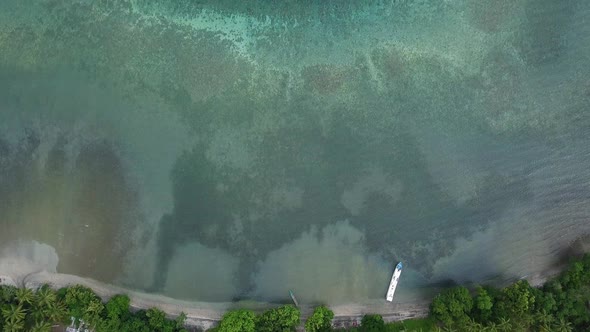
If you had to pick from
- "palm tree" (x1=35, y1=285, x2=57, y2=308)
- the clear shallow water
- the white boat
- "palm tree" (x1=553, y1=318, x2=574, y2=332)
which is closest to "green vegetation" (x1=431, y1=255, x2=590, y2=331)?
"palm tree" (x1=553, y1=318, x2=574, y2=332)

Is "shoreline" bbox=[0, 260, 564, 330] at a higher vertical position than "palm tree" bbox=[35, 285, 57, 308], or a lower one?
higher

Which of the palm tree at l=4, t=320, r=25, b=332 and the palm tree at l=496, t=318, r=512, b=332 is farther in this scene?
the palm tree at l=496, t=318, r=512, b=332

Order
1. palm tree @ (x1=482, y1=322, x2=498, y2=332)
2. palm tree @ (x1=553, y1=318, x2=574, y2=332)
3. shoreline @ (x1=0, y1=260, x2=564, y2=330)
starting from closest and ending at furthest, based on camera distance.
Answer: palm tree @ (x1=482, y1=322, x2=498, y2=332), palm tree @ (x1=553, y1=318, x2=574, y2=332), shoreline @ (x1=0, y1=260, x2=564, y2=330)

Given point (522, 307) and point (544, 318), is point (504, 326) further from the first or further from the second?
point (544, 318)

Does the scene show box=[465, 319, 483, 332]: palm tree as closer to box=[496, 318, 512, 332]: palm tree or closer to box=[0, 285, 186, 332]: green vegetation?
box=[496, 318, 512, 332]: palm tree

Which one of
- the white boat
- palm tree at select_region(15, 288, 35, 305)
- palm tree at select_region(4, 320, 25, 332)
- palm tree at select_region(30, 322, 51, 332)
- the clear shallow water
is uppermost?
the clear shallow water

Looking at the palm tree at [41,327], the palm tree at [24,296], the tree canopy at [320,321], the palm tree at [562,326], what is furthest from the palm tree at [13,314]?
the palm tree at [562,326]

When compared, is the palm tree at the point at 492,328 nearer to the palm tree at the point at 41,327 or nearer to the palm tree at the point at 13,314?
the palm tree at the point at 41,327

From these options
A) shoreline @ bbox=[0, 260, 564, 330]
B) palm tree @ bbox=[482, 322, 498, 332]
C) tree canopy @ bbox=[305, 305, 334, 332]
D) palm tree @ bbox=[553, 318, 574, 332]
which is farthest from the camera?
shoreline @ bbox=[0, 260, 564, 330]
